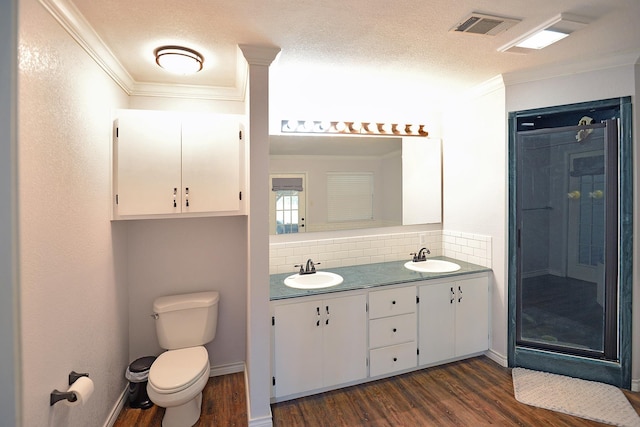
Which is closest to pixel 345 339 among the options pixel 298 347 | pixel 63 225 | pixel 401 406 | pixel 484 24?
pixel 298 347

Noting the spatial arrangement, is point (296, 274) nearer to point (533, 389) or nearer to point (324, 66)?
point (324, 66)

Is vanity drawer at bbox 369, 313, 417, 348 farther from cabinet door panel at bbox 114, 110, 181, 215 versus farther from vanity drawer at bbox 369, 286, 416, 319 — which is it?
cabinet door panel at bbox 114, 110, 181, 215

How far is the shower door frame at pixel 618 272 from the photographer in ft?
7.65

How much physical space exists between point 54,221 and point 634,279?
143 inches

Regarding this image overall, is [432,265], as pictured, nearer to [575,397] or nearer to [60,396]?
[575,397]

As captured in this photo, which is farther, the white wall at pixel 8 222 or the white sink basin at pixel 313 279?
the white sink basin at pixel 313 279

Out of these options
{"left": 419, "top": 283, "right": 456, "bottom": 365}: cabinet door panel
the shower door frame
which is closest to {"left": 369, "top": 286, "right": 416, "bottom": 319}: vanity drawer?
{"left": 419, "top": 283, "right": 456, "bottom": 365}: cabinet door panel

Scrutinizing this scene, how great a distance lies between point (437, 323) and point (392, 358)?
50 centimetres

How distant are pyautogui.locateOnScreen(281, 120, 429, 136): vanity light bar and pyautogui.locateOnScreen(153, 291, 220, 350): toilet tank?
158 centimetres

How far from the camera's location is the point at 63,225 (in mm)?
1539

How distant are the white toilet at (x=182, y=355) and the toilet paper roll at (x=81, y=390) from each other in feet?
1.63

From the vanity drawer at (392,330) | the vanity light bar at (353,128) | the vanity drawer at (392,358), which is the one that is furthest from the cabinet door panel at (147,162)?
the vanity drawer at (392,358)

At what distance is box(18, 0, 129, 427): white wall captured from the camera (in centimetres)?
126

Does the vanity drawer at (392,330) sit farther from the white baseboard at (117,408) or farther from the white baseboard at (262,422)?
the white baseboard at (117,408)
